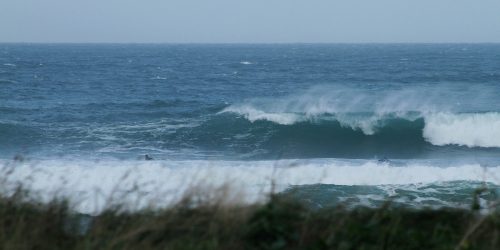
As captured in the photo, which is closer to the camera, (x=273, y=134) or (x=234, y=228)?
(x=234, y=228)

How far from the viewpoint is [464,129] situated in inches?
899

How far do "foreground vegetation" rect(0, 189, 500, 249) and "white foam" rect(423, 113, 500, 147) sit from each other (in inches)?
699

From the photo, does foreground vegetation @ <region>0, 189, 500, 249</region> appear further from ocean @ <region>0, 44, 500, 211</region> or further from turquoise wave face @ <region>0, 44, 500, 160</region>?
turquoise wave face @ <region>0, 44, 500, 160</region>

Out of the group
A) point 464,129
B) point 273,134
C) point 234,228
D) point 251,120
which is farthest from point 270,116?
point 234,228

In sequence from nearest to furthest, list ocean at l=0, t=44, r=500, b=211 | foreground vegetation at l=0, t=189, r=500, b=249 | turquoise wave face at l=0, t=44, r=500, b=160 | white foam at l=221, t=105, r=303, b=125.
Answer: foreground vegetation at l=0, t=189, r=500, b=249 → ocean at l=0, t=44, r=500, b=211 → turquoise wave face at l=0, t=44, r=500, b=160 → white foam at l=221, t=105, r=303, b=125

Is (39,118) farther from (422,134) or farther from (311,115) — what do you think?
(422,134)

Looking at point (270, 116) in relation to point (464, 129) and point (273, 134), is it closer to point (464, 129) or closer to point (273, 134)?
point (273, 134)

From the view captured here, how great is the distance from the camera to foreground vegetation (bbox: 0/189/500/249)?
434cm

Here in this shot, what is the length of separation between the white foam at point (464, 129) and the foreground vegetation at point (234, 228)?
58.3 feet

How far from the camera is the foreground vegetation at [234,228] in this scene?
14.3 ft

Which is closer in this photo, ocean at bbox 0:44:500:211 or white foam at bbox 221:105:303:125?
ocean at bbox 0:44:500:211

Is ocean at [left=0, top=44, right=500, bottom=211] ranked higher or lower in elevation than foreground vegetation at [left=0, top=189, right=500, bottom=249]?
lower

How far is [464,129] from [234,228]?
1976 cm

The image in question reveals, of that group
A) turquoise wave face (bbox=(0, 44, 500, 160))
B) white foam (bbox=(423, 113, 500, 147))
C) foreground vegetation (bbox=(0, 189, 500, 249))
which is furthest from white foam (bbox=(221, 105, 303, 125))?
foreground vegetation (bbox=(0, 189, 500, 249))
